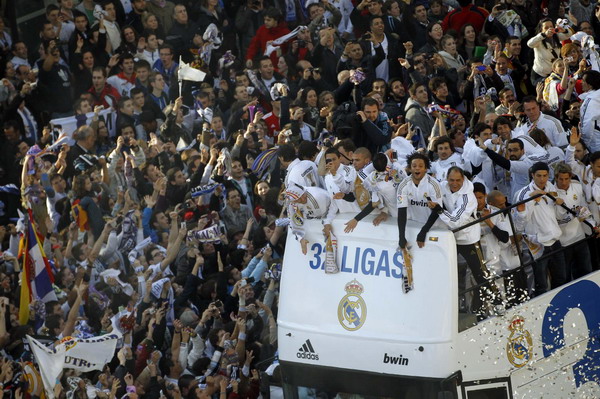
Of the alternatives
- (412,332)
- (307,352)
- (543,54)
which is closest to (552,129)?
(543,54)

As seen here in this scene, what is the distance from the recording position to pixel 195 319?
17125mm

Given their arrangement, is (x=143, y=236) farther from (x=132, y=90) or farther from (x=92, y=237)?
(x=132, y=90)

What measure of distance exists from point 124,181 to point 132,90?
224cm

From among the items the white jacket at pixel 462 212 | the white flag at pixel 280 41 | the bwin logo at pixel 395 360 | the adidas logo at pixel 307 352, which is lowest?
the bwin logo at pixel 395 360

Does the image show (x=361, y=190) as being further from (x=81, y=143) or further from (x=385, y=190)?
(x=81, y=143)

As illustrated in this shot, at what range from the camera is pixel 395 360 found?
13.1 m

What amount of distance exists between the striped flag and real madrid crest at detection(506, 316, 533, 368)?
6.95 meters

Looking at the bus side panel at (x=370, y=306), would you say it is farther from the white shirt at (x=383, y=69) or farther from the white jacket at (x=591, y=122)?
the white shirt at (x=383, y=69)

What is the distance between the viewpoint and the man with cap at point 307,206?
13914 millimetres

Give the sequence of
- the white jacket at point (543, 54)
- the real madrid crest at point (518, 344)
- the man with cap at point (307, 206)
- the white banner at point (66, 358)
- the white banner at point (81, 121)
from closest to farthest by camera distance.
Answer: the real madrid crest at point (518, 344) < the man with cap at point (307, 206) < the white banner at point (66, 358) < the white jacket at point (543, 54) < the white banner at point (81, 121)

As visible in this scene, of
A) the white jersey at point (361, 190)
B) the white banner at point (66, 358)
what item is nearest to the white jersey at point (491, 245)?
the white jersey at point (361, 190)

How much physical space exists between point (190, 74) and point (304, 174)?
293 inches

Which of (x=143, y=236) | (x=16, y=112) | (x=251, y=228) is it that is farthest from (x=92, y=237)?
(x=16, y=112)

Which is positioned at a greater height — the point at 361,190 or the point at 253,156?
the point at 253,156
